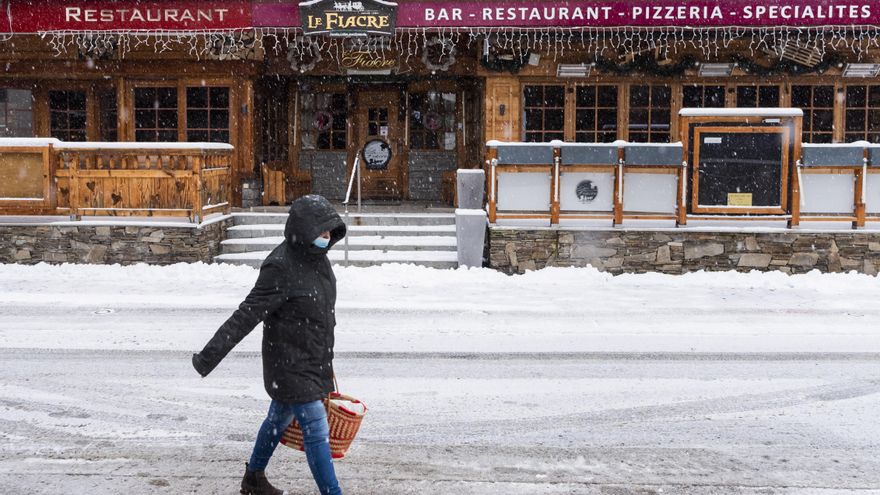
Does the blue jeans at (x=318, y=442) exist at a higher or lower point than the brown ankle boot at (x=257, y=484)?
higher

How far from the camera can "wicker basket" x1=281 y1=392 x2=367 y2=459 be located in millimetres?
4758

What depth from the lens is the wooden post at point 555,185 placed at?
551 inches

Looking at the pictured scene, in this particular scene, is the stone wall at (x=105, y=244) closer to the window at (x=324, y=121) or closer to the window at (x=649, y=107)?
the window at (x=324, y=121)

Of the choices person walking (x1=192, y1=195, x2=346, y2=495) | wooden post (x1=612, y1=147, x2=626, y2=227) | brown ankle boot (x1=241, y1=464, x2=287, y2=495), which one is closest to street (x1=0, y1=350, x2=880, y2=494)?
brown ankle boot (x1=241, y1=464, x2=287, y2=495)

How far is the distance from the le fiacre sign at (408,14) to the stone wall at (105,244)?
4.46 metres

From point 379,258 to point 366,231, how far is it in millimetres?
1249

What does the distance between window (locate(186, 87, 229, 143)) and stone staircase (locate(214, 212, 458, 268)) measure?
11.4 ft

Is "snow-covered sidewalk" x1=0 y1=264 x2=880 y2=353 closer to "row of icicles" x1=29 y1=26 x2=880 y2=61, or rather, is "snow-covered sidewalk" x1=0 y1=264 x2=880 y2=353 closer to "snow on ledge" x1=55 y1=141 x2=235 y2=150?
"snow on ledge" x1=55 y1=141 x2=235 y2=150

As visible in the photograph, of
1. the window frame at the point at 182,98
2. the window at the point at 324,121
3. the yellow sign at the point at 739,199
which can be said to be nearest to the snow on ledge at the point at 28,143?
the window frame at the point at 182,98

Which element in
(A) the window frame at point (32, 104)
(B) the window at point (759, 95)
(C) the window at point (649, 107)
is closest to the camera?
(B) the window at point (759, 95)

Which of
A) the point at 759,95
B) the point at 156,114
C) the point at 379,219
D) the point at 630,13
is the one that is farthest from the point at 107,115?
the point at 759,95

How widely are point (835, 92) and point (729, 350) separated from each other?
11.2 m

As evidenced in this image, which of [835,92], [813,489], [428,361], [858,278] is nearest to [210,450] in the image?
[428,361]

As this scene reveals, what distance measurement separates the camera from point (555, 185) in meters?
14.0
